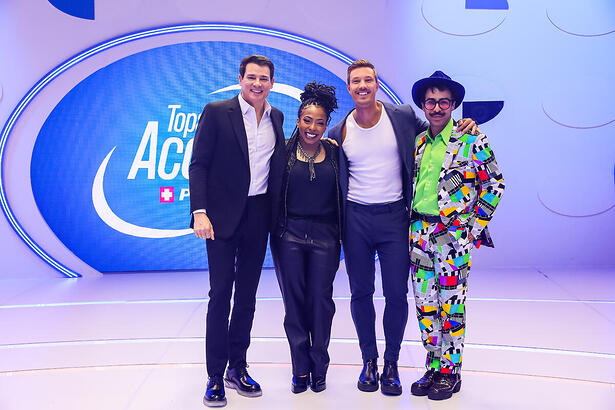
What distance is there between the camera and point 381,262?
257cm

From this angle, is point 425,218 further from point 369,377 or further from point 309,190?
point 369,377

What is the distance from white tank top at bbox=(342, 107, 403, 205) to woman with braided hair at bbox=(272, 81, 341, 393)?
0.11 metres

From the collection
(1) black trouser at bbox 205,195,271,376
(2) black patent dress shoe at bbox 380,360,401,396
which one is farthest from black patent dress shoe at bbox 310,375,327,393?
(1) black trouser at bbox 205,195,271,376

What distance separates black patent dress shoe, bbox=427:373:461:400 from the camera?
247 centimetres

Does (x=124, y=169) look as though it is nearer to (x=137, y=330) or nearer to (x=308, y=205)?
(x=137, y=330)

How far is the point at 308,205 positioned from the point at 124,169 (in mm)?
3258

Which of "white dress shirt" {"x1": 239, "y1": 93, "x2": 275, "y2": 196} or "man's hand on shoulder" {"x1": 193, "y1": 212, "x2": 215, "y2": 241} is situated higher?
"white dress shirt" {"x1": 239, "y1": 93, "x2": 275, "y2": 196}

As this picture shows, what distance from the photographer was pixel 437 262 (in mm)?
2418

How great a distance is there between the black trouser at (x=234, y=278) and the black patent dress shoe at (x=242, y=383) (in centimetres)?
11

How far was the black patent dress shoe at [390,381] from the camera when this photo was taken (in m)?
2.52

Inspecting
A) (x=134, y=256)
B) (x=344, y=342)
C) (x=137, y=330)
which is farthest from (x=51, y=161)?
(x=344, y=342)

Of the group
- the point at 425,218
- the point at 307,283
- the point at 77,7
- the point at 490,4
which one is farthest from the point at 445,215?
the point at 77,7

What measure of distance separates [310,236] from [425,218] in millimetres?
574

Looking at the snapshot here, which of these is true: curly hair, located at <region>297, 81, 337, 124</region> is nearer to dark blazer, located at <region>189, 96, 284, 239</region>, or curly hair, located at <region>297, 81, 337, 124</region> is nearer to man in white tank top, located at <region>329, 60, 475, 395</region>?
man in white tank top, located at <region>329, 60, 475, 395</region>
